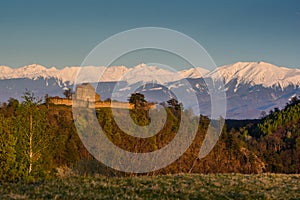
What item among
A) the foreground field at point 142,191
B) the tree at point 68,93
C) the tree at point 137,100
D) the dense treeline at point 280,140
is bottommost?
the dense treeline at point 280,140

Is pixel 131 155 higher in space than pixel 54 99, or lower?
lower

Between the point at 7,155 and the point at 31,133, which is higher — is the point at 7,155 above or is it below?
below

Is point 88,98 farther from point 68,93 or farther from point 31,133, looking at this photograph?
point 31,133

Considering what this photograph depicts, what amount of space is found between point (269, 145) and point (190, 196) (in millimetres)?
123073

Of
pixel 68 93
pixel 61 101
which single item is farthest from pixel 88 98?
pixel 68 93

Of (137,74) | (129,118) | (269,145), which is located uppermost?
(137,74)

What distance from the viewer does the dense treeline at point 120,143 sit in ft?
118

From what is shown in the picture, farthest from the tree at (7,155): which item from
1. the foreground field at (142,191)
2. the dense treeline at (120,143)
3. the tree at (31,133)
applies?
the foreground field at (142,191)

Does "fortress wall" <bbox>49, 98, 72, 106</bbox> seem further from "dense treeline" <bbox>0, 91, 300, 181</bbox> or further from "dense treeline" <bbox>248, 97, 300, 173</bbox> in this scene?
"dense treeline" <bbox>248, 97, 300, 173</bbox>

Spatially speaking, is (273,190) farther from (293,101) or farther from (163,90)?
(293,101)

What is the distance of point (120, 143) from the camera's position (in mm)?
72438

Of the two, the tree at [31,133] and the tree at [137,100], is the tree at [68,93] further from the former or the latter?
the tree at [31,133]

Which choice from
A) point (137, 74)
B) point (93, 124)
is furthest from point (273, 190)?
point (93, 124)

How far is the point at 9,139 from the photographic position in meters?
35.1
